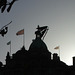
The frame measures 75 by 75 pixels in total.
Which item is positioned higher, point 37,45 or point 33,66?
point 37,45

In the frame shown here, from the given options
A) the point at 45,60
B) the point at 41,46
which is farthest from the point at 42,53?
the point at 45,60

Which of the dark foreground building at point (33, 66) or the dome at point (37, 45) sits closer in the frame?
the dark foreground building at point (33, 66)

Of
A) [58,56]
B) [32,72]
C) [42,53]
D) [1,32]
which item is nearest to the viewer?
[1,32]

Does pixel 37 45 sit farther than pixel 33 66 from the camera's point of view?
Yes

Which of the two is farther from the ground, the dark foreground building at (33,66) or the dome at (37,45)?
the dome at (37,45)

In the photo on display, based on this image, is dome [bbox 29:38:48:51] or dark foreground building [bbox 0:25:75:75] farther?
dome [bbox 29:38:48:51]

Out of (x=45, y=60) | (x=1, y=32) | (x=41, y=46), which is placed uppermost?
(x=41, y=46)

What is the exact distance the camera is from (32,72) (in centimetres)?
6375

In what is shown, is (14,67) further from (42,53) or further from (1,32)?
A: (1,32)

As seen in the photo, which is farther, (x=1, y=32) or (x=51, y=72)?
(x=51, y=72)

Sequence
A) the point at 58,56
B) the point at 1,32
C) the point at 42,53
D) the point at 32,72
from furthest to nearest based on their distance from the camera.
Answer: the point at 58,56, the point at 42,53, the point at 32,72, the point at 1,32

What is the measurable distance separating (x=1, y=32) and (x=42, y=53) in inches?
2733

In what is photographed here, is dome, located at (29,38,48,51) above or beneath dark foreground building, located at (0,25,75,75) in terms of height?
above

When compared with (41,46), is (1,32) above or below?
below
